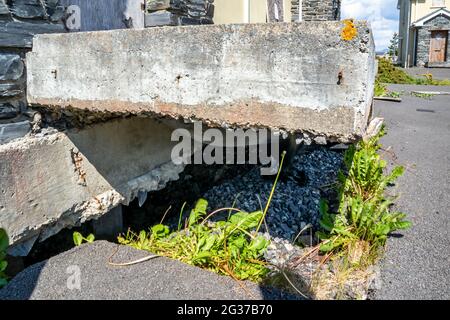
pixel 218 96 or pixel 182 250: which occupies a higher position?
pixel 218 96

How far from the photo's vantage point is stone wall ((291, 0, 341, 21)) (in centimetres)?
1159

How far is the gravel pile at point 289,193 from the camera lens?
5.24 m

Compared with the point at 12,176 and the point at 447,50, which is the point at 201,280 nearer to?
the point at 12,176

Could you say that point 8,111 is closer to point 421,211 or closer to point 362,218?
point 362,218

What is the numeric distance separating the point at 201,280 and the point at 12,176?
4.90ft

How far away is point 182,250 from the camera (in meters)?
3.57

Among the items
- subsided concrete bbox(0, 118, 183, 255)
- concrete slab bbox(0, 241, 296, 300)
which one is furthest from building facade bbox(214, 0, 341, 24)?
concrete slab bbox(0, 241, 296, 300)

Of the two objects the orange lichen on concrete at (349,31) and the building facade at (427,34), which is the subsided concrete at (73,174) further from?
the building facade at (427,34)


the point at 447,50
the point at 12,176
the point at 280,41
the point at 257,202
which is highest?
the point at 447,50

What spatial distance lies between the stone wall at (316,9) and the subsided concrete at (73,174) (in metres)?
8.75

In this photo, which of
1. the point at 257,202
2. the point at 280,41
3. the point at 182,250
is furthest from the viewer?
the point at 257,202

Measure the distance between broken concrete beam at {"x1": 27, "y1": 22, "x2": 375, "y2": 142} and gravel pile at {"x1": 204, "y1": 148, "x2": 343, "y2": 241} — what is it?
2587 mm
